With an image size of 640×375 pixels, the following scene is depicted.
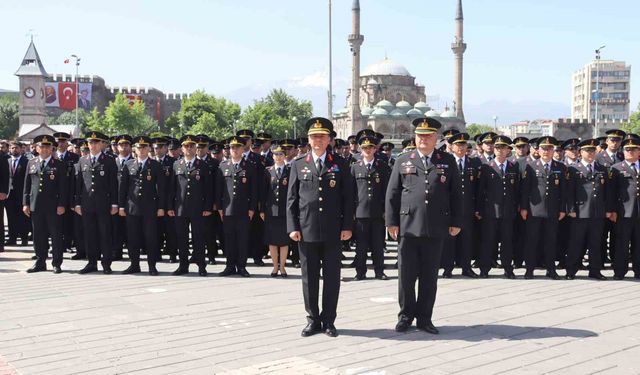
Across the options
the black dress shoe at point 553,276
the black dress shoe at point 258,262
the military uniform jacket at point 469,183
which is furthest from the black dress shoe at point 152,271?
the black dress shoe at point 553,276

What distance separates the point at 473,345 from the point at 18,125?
115 metres

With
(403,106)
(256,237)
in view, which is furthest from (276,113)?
(256,237)

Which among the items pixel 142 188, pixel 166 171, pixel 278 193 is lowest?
pixel 278 193

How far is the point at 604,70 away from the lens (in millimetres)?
153500

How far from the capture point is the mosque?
94438 millimetres

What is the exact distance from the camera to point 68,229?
13.8 metres

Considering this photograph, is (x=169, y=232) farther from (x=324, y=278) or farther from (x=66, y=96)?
(x=66, y=96)

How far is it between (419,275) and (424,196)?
2.83ft

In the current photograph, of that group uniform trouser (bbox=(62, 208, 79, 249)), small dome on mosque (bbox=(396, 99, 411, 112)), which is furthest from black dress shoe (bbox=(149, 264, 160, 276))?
small dome on mosque (bbox=(396, 99, 411, 112))

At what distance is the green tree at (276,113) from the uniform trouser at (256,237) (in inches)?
3424

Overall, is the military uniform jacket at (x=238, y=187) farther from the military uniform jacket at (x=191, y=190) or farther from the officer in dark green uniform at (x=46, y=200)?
the officer in dark green uniform at (x=46, y=200)

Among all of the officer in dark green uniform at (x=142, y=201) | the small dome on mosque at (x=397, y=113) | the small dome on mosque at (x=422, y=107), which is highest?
the small dome on mosque at (x=422, y=107)

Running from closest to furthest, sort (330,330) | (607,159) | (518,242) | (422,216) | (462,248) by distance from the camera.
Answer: (330,330)
(422,216)
(462,248)
(607,159)
(518,242)

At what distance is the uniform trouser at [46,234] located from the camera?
→ 1116cm
